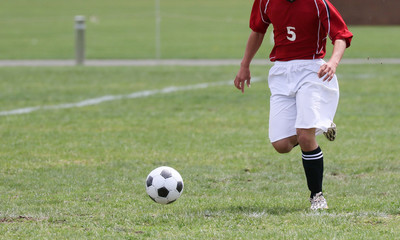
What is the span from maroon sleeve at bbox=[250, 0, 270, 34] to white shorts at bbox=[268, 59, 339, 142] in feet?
1.23

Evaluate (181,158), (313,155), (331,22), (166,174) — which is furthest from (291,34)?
(181,158)

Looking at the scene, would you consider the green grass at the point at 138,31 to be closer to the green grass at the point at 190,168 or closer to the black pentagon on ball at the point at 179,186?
the green grass at the point at 190,168

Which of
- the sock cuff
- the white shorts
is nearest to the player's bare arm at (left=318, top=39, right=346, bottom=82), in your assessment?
the white shorts

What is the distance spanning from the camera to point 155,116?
39.2 feet

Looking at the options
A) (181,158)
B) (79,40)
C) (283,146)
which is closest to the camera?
(283,146)

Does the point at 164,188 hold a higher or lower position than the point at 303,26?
lower

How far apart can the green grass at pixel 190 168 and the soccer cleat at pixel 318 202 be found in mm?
103

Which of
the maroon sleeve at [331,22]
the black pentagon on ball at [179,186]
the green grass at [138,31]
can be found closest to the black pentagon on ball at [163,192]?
the black pentagon on ball at [179,186]

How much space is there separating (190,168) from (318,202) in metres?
2.30

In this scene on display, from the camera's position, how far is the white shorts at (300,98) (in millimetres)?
5918

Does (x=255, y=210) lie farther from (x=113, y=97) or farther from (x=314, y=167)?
(x=113, y=97)

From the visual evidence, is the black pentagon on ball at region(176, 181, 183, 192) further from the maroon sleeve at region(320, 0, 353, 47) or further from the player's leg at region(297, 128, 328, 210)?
the maroon sleeve at region(320, 0, 353, 47)

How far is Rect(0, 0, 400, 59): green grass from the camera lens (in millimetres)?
24797

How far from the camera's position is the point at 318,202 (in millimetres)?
6016
